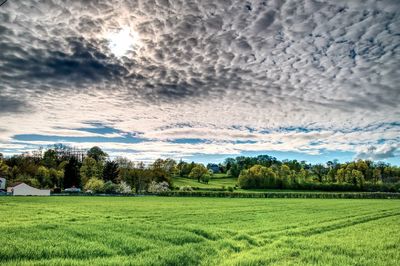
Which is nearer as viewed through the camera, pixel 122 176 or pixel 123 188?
pixel 123 188

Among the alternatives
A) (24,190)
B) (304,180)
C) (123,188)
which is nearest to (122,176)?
(123,188)

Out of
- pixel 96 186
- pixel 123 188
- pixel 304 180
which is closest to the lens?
pixel 96 186

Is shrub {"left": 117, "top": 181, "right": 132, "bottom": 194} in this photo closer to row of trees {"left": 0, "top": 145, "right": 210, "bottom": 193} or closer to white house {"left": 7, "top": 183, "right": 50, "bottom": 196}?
row of trees {"left": 0, "top": 145, "right": 210, "bottom": 193}

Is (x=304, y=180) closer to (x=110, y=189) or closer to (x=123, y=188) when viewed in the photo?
(x=123, y=188)

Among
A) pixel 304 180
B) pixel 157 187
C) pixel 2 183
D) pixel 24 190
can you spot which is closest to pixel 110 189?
pixel 157 187

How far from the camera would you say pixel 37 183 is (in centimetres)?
12756

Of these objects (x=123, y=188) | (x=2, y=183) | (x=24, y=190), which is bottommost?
(x=24, y=190)

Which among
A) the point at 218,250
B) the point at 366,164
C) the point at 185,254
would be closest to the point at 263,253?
the point at 218,250

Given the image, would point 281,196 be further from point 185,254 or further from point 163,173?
point 185,254

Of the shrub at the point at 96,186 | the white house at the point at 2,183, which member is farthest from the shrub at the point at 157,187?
the white house at the point at 2,183

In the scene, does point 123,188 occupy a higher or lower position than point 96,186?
lower

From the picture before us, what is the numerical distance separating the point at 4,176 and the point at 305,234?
462ft

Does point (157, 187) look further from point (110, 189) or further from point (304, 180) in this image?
point (304, 180)

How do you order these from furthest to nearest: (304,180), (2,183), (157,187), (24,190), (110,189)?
(304,180) → (157,187) → (110,189) → (2,183) → (24,190)
